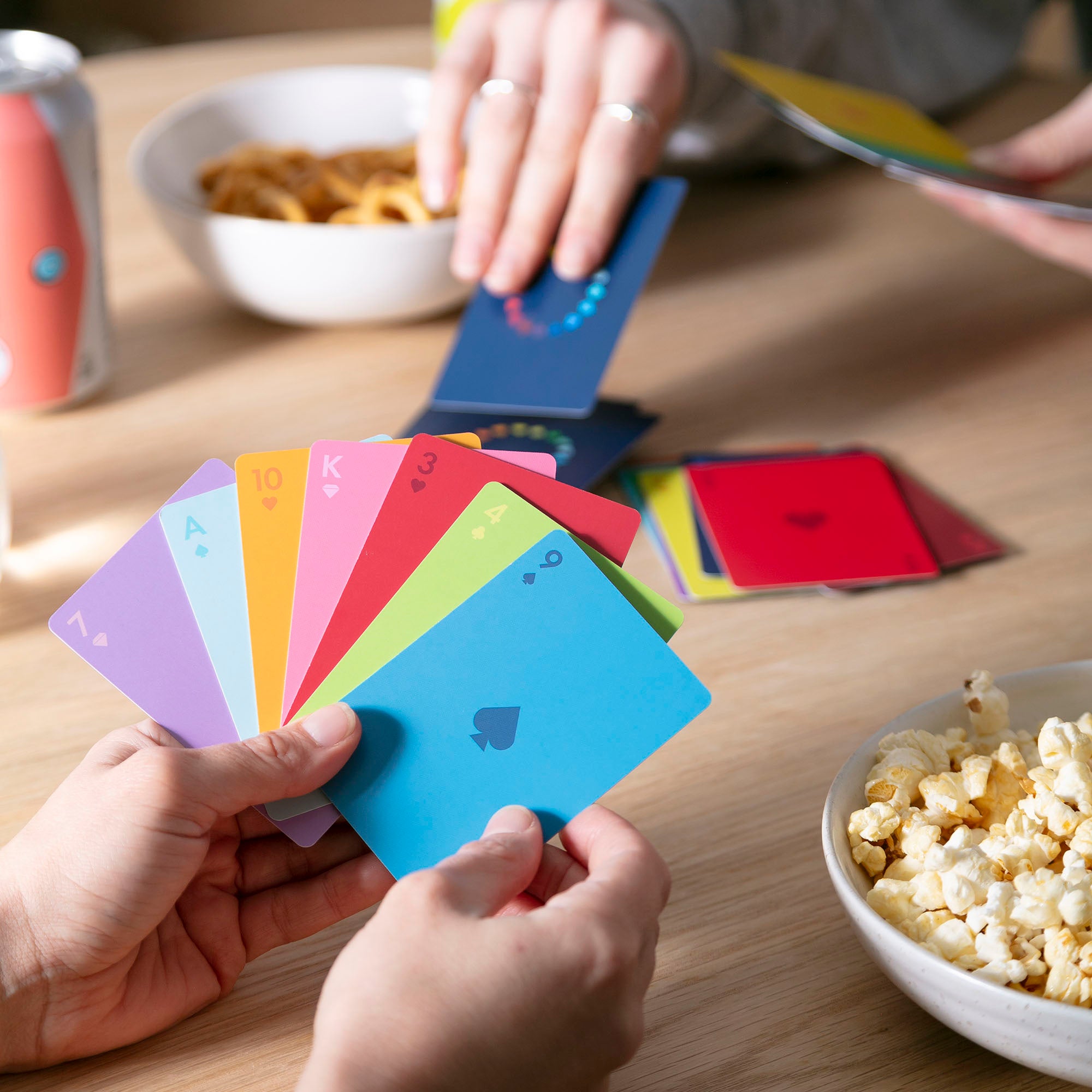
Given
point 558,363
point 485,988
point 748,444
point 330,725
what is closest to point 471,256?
point 558,363

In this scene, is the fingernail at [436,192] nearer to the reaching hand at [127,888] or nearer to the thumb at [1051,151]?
the thumb at [1051,151]

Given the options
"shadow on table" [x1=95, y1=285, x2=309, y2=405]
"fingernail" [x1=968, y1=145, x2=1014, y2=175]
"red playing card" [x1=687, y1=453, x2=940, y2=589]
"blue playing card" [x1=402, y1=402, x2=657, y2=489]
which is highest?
"fingernail" [x1=968, y1=145, x2=1014, y2=175]

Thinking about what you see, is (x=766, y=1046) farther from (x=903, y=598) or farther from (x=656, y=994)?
(x=903, y=598)

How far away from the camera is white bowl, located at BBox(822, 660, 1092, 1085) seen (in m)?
0.50

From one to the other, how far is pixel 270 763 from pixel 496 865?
13 cm

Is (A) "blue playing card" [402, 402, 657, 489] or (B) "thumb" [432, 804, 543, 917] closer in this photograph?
(B) "thumb" [432, 804, 543, 917]

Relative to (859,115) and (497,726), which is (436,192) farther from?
(497,726)

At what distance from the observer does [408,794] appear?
0.63 meters

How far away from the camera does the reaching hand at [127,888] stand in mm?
565

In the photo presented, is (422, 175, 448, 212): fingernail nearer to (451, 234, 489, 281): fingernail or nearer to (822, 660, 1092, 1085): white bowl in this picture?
(451, 234, 489, 281): fingernail

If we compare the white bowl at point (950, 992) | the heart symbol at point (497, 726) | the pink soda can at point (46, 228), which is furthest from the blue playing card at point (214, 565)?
the pink soda can at point (46, 228)

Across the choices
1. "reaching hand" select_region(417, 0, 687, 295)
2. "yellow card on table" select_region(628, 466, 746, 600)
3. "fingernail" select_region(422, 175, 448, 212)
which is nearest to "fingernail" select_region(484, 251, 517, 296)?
"reaching hand" select_region(417, 0, 687, 295)

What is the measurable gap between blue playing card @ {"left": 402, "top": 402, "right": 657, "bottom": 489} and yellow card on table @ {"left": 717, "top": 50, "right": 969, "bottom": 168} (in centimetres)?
34

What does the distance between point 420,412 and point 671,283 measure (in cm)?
46
